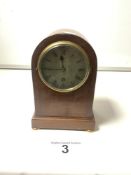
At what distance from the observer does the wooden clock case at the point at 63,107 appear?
77cm

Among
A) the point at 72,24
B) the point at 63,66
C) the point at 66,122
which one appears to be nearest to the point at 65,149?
the point at 66,122

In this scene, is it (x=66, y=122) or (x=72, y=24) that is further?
(x=72, y=24)

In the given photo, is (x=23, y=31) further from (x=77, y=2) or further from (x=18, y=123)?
(x=18, y=123)

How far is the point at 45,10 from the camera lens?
1172 mm

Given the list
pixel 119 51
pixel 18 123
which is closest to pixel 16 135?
pixel 18 123

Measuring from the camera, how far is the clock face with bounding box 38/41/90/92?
2.35ft

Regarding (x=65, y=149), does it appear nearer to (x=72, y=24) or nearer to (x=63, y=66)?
(x=63, y=66)

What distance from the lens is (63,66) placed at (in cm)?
73

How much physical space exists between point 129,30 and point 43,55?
1.91 feet

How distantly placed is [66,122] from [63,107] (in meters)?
0.04

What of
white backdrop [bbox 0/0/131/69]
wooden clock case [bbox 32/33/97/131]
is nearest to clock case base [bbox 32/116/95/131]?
wooden clock case [bbox 32/33/97/131]

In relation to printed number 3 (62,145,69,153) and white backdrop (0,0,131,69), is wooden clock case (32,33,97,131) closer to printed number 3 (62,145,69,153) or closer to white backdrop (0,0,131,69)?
printed number 3 (62,145,69,153)

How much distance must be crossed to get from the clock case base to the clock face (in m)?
0.08

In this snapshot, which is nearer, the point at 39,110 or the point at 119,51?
the point at 39,110
